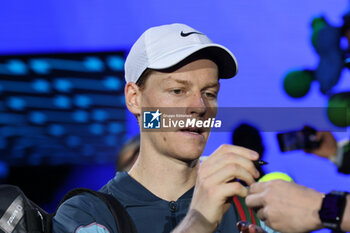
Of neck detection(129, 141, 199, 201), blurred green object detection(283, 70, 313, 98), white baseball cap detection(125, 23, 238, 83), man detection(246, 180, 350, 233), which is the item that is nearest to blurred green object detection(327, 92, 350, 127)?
blurred green object detection(283, 70, 313, 98)

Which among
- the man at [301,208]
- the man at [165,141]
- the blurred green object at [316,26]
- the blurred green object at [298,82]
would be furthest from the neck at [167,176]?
the blurred green object at [316,26]

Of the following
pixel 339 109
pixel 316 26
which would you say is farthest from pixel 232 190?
pixel 316 26

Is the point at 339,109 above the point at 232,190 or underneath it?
above

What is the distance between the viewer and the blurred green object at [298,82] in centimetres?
325

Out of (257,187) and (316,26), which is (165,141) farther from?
(316,26)

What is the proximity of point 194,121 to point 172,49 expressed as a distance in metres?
0.24

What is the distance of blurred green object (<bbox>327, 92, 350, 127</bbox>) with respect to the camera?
2.94 m

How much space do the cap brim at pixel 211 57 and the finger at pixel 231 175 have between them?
0.39m

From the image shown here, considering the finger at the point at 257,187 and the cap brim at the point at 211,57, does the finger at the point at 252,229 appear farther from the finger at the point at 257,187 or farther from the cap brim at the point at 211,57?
the cap brim at the point at 211,57

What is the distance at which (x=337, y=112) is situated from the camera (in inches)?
117

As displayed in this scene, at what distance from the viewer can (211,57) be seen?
1791 mm

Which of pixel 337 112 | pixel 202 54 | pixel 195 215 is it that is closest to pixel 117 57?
pixel 337 112

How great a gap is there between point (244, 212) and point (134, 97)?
51cm

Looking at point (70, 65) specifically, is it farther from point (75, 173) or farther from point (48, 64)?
point (75, 173)
